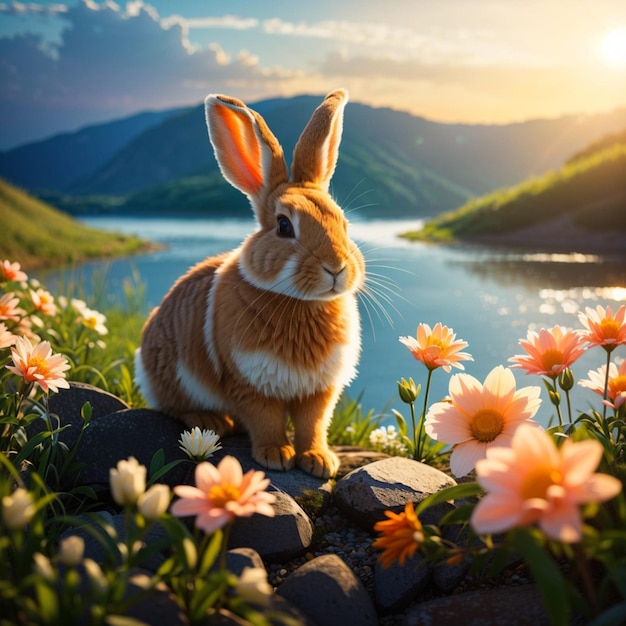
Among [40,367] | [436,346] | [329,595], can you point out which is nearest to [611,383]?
[436,346]

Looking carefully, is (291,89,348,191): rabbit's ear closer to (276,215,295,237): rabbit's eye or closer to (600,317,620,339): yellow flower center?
(276,215,295,237): rabbit's eye

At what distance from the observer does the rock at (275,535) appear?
3.21 meters

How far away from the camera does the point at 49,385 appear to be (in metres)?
3.12

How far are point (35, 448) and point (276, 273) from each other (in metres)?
1.58

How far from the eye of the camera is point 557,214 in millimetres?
17281

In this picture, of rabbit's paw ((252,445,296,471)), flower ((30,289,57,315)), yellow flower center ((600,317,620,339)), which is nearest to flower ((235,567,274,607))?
rabbit's paw ((252,445,296,471))

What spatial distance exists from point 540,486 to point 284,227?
2123mm

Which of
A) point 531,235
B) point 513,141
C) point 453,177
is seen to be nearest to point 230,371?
point 531,235

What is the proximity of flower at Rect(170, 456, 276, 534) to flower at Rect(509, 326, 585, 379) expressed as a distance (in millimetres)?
1511

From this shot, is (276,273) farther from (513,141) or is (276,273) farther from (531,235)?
(513,141)

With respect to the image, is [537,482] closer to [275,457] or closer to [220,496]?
[220,496]

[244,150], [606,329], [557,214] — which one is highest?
[557,214]

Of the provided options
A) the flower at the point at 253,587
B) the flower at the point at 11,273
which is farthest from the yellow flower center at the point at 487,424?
the flower at the point at 11,273

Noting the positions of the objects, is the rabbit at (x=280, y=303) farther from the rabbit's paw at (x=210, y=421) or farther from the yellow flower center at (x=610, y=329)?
the yellow flower center at (x=610, y=329)
